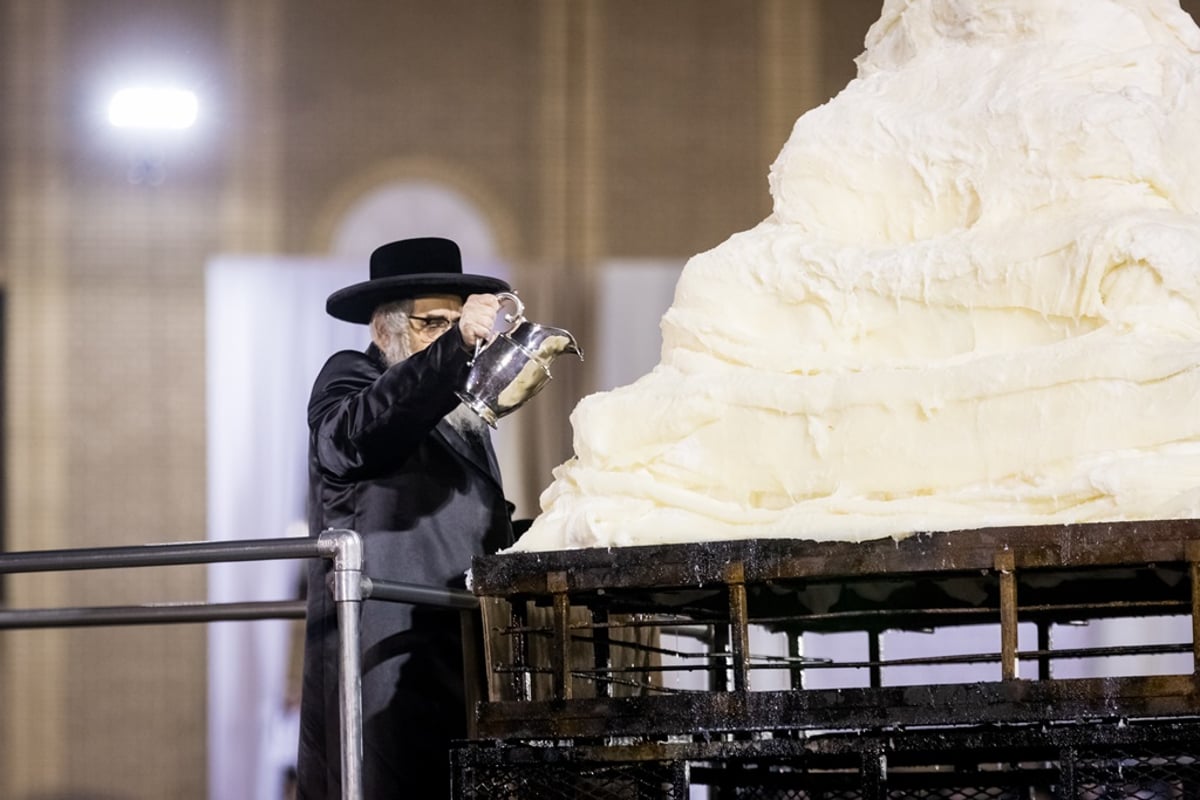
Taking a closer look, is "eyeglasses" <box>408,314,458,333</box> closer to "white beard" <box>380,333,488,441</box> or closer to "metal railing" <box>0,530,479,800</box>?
"white beard" <box>380,333,488,441</box>

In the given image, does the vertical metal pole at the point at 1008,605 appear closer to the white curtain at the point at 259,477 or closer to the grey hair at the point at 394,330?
the grey hair at the point at 394,330

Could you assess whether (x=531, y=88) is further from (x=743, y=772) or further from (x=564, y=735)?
(x=564, y=735)

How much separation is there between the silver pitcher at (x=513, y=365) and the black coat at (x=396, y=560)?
1.08 ft

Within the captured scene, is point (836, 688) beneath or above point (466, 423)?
beneath

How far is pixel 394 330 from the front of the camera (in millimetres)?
3217

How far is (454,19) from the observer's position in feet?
17.3

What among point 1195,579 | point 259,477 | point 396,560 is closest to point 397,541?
point 396,560

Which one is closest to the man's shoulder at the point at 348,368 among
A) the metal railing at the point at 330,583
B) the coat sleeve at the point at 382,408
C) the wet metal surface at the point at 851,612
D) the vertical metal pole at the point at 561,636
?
the coat sleeve at the point at 382,408

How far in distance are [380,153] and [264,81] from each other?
0.43m

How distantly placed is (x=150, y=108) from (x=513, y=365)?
3.28 metres

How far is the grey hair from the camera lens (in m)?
3.21

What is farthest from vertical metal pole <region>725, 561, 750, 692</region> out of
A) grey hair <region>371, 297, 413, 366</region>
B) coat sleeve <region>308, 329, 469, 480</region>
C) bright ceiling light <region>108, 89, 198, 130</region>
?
bright ceiling light <region>108, 89, 198, 130</region>

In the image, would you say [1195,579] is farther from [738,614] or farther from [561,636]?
[561,636]

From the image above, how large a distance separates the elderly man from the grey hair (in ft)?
0.31
